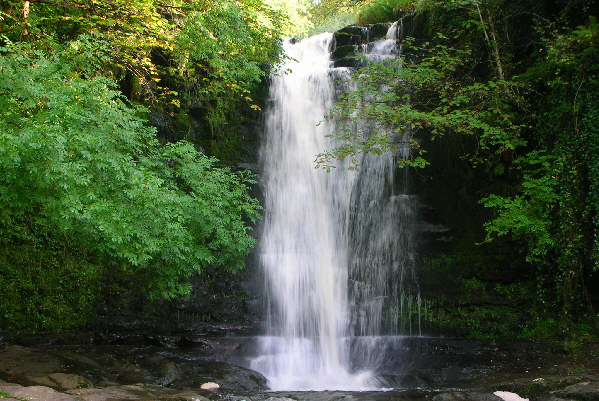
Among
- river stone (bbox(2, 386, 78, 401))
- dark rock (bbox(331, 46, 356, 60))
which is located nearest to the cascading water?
dark rock (bbox(331, 46, 356, 60))

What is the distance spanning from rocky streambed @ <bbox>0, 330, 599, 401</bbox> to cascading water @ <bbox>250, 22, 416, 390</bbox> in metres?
0.82

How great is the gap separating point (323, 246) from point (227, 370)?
3878mm

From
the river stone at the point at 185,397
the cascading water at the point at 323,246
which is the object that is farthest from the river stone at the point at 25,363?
the cascading water at the point at 323,246

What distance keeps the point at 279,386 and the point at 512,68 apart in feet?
26.6

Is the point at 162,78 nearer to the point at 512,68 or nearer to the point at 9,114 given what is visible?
the point at 9,114

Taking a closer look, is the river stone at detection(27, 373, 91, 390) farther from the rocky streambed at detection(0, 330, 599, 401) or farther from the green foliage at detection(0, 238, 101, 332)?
the green foliage at detection(0, 238, 101, 332)

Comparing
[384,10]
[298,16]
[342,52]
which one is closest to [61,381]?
[342,52]

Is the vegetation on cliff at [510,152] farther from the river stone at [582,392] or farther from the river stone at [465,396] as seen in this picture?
the river stone at [465,396]

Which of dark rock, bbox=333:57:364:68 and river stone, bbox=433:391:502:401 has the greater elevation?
dark rock, bbox=333:57:364:68

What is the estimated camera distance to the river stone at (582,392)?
16.9ft

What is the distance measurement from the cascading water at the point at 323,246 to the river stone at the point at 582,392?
4069 mm

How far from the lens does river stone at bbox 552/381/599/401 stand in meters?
5.16

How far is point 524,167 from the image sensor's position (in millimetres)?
9672

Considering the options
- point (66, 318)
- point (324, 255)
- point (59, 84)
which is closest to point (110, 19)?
point (59, 84)
